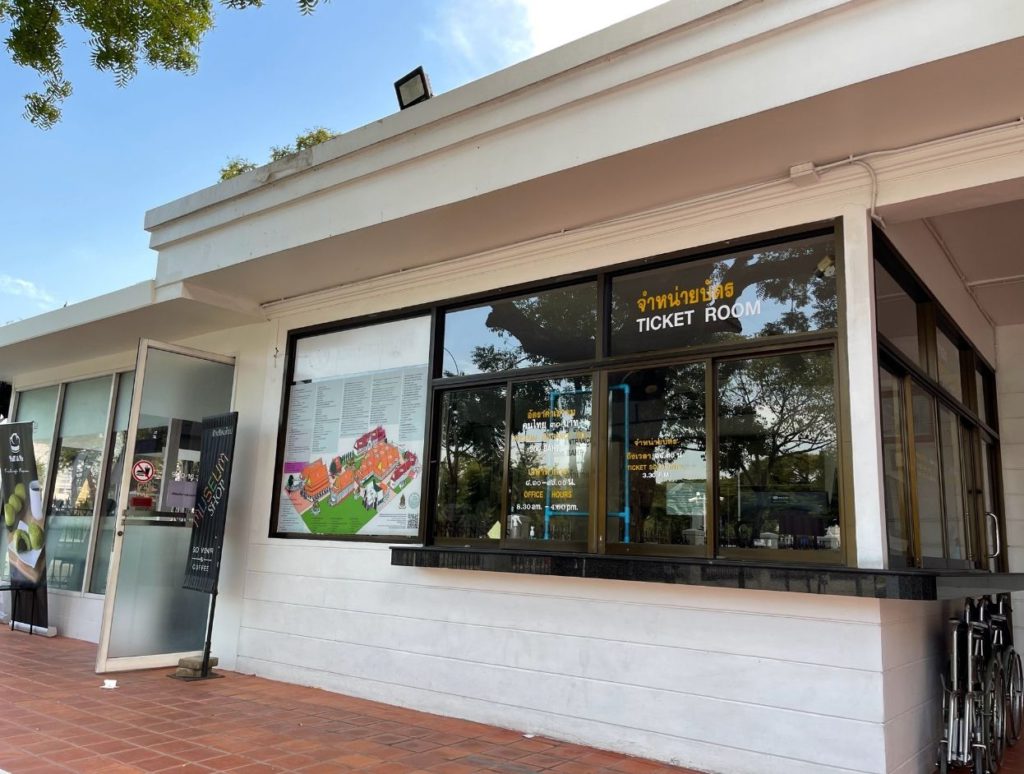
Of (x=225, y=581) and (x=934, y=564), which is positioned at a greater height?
(x=934, y=564)

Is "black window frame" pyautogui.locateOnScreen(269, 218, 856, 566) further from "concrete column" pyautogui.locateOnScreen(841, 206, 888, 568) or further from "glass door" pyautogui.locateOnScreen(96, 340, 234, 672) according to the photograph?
"glass door" pyautogui.locateOnScreen(96, 340, 234, 672)

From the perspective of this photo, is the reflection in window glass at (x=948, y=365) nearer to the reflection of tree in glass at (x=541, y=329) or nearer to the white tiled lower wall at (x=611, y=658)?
the white tiled lower wall at (x=611, y=658)

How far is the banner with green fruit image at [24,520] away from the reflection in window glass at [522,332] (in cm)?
522

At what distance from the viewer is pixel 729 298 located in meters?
4.25

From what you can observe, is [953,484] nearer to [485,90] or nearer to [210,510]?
[485,90]

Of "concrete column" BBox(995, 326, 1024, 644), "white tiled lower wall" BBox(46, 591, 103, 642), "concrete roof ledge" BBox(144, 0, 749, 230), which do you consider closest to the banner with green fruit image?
"white tiled lower wall" BBox(46, 591, 103, 642)

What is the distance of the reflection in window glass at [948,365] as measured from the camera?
505 cm

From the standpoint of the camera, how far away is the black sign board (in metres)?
5.98

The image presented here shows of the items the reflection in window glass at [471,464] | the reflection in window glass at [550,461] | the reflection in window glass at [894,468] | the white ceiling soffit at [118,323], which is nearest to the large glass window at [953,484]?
the reflection in window glass at [894,468]

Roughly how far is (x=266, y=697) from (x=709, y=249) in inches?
165

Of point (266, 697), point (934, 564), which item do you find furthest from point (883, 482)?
point (266, 697)

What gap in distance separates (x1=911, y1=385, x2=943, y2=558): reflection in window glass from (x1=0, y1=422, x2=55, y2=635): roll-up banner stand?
7.92 meters

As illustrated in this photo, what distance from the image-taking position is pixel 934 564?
440cm

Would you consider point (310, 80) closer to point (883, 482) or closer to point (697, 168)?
point (697, 168)
